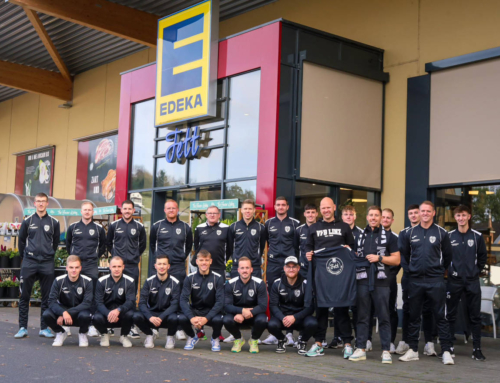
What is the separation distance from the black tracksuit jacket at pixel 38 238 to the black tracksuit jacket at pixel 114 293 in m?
1.16

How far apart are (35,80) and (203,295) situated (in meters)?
16.5

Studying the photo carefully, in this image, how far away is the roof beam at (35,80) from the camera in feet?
71.7

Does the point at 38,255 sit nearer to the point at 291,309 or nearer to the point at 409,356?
the point at 291,309

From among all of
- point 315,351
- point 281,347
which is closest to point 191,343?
point 281,347

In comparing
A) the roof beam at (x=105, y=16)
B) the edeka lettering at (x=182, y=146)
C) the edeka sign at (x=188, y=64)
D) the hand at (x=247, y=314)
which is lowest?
the hand at (x=247, y=314)

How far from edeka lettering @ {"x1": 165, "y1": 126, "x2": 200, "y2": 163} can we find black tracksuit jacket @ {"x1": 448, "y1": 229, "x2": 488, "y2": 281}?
277 inches

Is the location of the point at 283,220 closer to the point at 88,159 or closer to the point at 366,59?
the point at 366,59

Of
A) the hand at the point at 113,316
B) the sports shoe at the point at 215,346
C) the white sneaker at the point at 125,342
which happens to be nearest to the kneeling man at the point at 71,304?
the hand at the point at 113,316

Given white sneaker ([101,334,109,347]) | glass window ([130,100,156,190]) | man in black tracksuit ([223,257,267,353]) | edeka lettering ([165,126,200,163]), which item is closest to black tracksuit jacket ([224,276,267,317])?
man in black tracksuit ([223,257,267,353])

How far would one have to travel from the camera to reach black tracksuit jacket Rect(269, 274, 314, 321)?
27.5 ft

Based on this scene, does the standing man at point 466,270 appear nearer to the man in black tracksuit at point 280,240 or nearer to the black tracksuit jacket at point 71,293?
the man in black tracksuit at point 280,240

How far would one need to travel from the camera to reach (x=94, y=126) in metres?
22.3

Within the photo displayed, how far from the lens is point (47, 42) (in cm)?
1934

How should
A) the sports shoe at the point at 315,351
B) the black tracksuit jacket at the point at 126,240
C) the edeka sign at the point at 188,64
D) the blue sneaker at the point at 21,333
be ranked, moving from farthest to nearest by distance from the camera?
the edeka sign at the point at 188,64 < the black tracksuit jacket at the point at 126,240 < the blue sneaker at the point at 21,333 < the sports shoe at the point at 315,351
